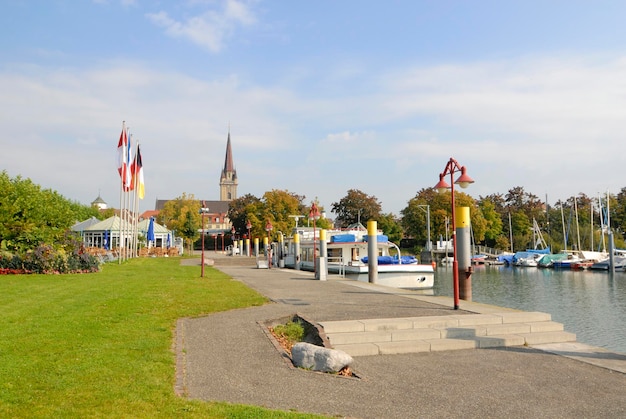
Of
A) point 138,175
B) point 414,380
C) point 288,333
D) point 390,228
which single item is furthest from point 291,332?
point 390,228

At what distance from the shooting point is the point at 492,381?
8148 millimetres

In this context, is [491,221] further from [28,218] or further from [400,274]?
[28,218]

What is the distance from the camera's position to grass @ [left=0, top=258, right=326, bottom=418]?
19.7 ft

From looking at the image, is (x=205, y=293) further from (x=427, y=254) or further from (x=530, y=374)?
(x=427, y=254)

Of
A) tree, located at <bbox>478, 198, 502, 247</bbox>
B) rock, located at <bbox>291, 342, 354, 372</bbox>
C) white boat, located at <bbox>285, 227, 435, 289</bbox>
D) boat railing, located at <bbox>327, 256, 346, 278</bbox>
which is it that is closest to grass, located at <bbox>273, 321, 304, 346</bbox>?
rock, located at <bbox>291, 342, 354, 372</bbox>

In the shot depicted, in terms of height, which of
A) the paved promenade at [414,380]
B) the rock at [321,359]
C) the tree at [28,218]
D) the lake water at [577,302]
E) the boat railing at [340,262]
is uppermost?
the tree at [28,218]

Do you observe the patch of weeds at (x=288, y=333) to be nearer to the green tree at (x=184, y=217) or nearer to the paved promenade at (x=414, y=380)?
the paved promenade at (x=414, y=380)

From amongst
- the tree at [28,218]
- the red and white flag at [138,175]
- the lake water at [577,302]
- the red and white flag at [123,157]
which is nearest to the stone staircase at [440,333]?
the lake water at [577,302]

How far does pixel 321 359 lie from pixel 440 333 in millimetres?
3719

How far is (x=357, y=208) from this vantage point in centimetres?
9469

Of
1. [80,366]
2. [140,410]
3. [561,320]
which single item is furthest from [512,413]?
[561,320]

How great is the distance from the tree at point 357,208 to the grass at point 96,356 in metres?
78.1

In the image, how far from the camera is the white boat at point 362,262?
105 ft

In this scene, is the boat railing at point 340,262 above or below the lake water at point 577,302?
above
